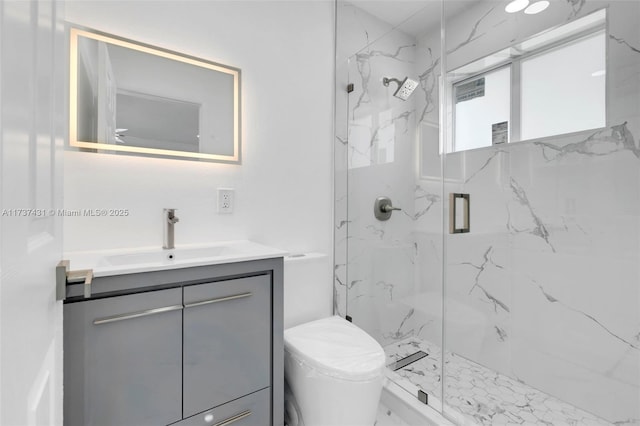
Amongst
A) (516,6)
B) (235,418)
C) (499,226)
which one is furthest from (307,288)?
(516,6)

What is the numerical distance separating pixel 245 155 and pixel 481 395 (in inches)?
71.4

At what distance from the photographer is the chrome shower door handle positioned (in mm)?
1716

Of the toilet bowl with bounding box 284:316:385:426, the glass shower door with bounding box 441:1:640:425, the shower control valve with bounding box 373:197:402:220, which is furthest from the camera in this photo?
the shower control valve with bounding box 373:197:402:220

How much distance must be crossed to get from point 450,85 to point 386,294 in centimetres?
139

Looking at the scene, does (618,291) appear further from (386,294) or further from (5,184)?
(5,184)

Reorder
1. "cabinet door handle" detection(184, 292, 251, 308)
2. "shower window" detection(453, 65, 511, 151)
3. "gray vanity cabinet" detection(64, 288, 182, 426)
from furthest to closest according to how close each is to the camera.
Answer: "shower window" detection(453, 65, 511, 151) < "cabinet door handle" detection(184, 292, 251, 308) < "gray vanity cabinet" detection(64, 288, 182, 426)

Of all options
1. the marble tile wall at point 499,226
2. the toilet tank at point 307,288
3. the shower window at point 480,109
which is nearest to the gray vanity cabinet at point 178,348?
the toilet tank at point 307,288

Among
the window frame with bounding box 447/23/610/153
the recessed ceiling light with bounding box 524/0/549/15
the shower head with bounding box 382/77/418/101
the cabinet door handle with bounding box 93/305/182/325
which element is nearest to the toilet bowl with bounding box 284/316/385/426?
the cabinet door handle with bounding box 93/305/182/325

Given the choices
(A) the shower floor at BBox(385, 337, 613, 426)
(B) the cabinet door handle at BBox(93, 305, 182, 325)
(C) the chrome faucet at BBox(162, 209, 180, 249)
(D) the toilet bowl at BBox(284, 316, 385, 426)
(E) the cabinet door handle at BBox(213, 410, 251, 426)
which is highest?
(C) the chrome faucet at BBox(162, 209, 180, 249)

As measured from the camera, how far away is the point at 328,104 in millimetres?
1926

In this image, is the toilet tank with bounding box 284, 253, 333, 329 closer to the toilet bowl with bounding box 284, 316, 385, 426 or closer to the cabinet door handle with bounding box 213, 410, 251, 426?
the toilet bowl with bounding box 284, 316, 385, 426

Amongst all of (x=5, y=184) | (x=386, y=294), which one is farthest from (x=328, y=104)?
(x=5, y=184)

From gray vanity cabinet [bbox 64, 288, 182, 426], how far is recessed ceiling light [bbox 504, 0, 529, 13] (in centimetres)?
225

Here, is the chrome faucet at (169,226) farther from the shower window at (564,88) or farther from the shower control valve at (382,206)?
the shower window at (564,88)
